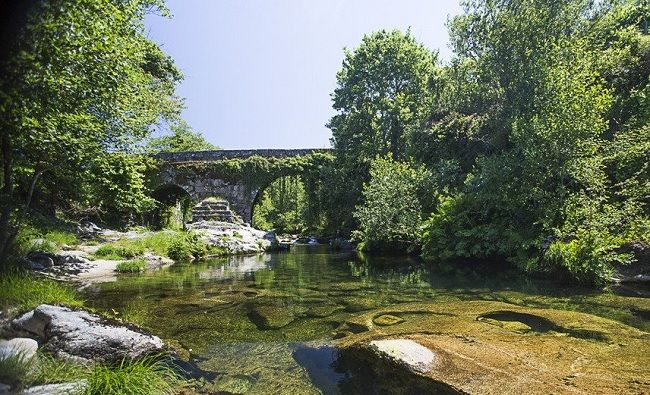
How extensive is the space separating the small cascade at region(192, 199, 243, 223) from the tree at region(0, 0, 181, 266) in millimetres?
19629

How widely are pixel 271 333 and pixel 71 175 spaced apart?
15.3 feet

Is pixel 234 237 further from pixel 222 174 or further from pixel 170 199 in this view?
pixel 170 199

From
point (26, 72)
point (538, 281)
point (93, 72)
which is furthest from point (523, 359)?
point (538, 281)

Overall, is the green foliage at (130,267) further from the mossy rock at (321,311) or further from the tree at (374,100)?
the tree at (374,100)

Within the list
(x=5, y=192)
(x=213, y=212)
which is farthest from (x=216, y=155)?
(x=5, y=192)

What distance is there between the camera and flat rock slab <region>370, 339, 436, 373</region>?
15.0 ft

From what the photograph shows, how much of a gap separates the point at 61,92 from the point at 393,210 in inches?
630

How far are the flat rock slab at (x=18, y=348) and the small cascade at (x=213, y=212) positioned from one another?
23.5 m

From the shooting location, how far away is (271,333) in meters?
6.67

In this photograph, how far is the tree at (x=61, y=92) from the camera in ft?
14.3

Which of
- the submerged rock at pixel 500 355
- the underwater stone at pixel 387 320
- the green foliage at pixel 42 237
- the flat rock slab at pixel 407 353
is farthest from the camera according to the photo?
the green foliage at pixel 42 237

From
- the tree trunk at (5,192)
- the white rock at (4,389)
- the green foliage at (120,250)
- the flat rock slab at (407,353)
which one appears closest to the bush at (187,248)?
the green foliage at (120,250)

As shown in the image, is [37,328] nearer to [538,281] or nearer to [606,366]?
[606,366]

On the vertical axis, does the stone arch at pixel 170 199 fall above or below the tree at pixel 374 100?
below
